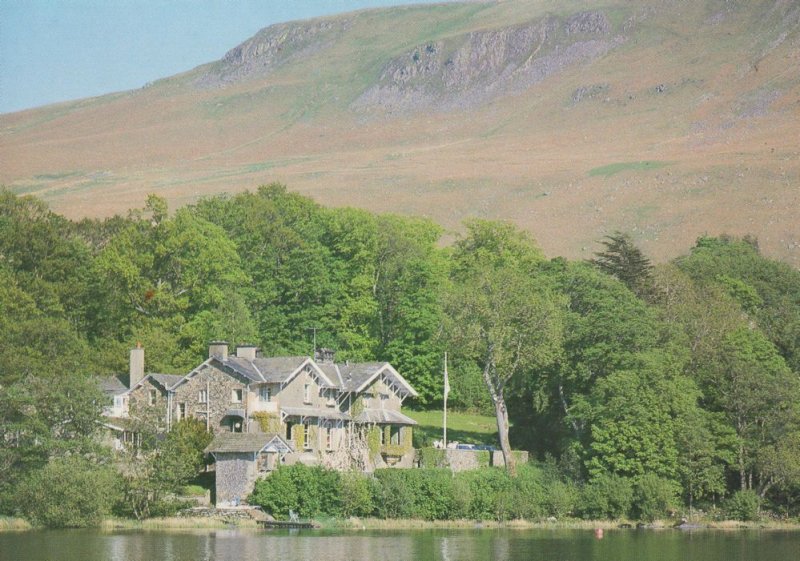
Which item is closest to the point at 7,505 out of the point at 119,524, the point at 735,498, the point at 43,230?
the point at 119,524

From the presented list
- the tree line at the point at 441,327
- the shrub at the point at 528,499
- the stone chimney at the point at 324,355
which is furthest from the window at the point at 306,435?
the shrub at the point at 528,499

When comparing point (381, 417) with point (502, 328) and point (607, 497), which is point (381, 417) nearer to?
point (502, 328)

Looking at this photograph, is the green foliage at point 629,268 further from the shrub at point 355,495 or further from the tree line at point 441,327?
the shrub at point 355,495

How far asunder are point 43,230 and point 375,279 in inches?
935

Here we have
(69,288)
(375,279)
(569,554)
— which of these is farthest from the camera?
(375,279)

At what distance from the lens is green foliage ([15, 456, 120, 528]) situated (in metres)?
65.4

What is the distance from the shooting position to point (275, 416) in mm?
78062

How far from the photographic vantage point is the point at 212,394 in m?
79.2

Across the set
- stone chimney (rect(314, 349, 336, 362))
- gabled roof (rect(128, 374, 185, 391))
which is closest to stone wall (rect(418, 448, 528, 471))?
stone chimney (rect(314, 349, 336, 362))

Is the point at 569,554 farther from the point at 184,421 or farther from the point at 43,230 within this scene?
the point at 43,230

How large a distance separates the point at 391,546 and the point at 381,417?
2270cm

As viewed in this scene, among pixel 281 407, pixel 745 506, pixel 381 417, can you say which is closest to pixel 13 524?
pixel 281 407

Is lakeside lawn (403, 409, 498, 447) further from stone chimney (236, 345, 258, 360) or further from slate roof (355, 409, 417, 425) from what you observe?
stone chimney (236, 345, 258, 360)

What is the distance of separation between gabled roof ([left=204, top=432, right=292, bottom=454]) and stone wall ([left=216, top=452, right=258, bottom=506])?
1.02 feet
